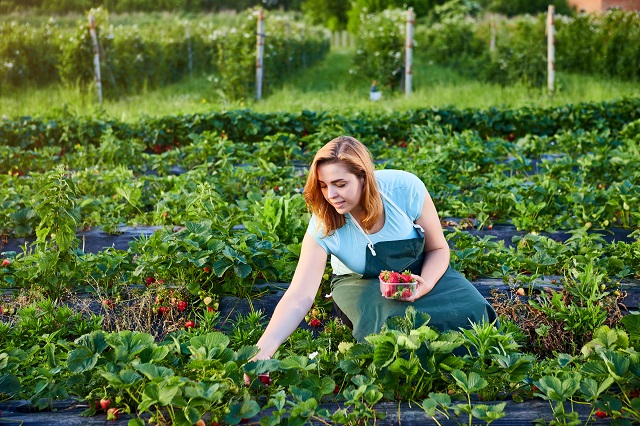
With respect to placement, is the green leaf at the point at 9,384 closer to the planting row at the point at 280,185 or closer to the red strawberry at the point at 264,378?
the red strawberry at the point at 264,378

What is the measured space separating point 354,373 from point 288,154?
5.26 metres

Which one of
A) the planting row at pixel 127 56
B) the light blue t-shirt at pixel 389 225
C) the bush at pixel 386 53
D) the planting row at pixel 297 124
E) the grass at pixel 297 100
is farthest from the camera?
the bush at pixel 386 53

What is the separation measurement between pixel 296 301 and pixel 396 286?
44 cm

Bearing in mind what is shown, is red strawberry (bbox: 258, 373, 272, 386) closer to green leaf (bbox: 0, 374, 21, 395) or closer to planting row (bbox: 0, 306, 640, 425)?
planting row (bbox: 0, 306, 640, 425)

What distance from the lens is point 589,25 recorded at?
1928cm

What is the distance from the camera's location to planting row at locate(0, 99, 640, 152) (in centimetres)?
900

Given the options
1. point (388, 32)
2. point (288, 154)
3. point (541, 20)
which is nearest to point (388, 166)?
point (288, 154)

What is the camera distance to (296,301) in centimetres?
321

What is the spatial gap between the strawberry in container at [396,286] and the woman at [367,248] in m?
0.05

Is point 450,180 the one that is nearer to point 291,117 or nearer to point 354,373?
point 291,117

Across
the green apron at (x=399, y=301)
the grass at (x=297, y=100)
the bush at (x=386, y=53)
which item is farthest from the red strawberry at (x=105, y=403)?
the bush at (x=386, y=53)

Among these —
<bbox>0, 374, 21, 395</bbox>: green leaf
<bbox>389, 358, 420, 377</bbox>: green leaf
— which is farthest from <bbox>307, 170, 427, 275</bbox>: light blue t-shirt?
<bbox>0, 374, 21, 395</bbox>: green leaf

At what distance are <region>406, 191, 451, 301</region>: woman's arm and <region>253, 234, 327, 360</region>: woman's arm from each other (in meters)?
0.51

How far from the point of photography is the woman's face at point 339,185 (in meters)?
3.26
